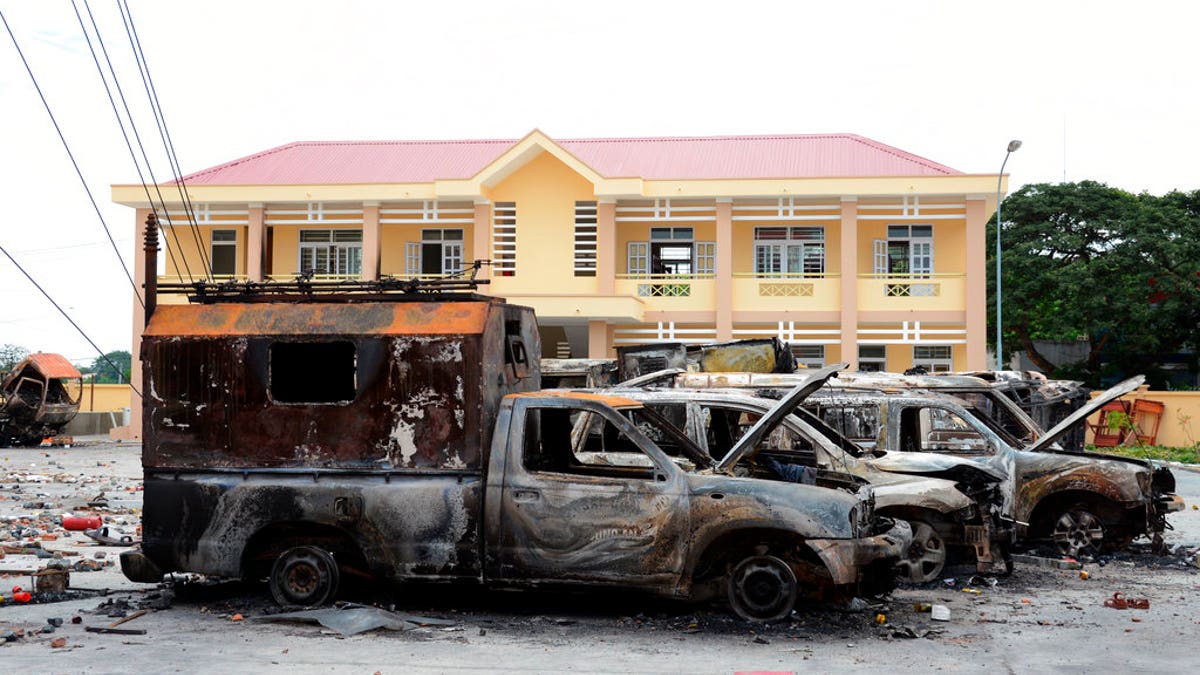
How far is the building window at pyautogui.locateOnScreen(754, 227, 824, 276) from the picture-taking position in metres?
A: 33.1

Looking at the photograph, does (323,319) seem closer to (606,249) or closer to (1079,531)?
(1079,531)

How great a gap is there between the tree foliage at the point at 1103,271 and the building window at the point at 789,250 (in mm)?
15357

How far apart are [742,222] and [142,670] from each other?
2772cm

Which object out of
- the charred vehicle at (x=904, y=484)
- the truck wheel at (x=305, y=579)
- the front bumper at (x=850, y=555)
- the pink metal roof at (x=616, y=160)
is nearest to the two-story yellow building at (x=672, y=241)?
the pink metal roof at (x=616, y=160)

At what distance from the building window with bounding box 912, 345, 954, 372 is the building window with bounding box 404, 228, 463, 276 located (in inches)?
522

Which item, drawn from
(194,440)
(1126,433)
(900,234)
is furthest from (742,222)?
(194,440)

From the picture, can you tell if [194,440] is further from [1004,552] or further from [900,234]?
[900,234]

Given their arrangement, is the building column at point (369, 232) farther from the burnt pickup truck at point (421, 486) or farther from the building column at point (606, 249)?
the burnt pickup truck at point (421, 486)

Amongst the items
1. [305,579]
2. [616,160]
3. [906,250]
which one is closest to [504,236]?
[616,160]

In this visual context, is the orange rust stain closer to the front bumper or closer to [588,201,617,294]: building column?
the front bumper

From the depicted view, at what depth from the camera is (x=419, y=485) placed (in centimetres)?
816

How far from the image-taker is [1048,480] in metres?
10.8

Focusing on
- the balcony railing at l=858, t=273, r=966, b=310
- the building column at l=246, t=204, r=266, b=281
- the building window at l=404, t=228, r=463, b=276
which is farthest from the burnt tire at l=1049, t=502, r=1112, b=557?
the building column at l=246, t=204, r=266, b=281

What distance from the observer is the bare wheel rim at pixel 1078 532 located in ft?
35.8
